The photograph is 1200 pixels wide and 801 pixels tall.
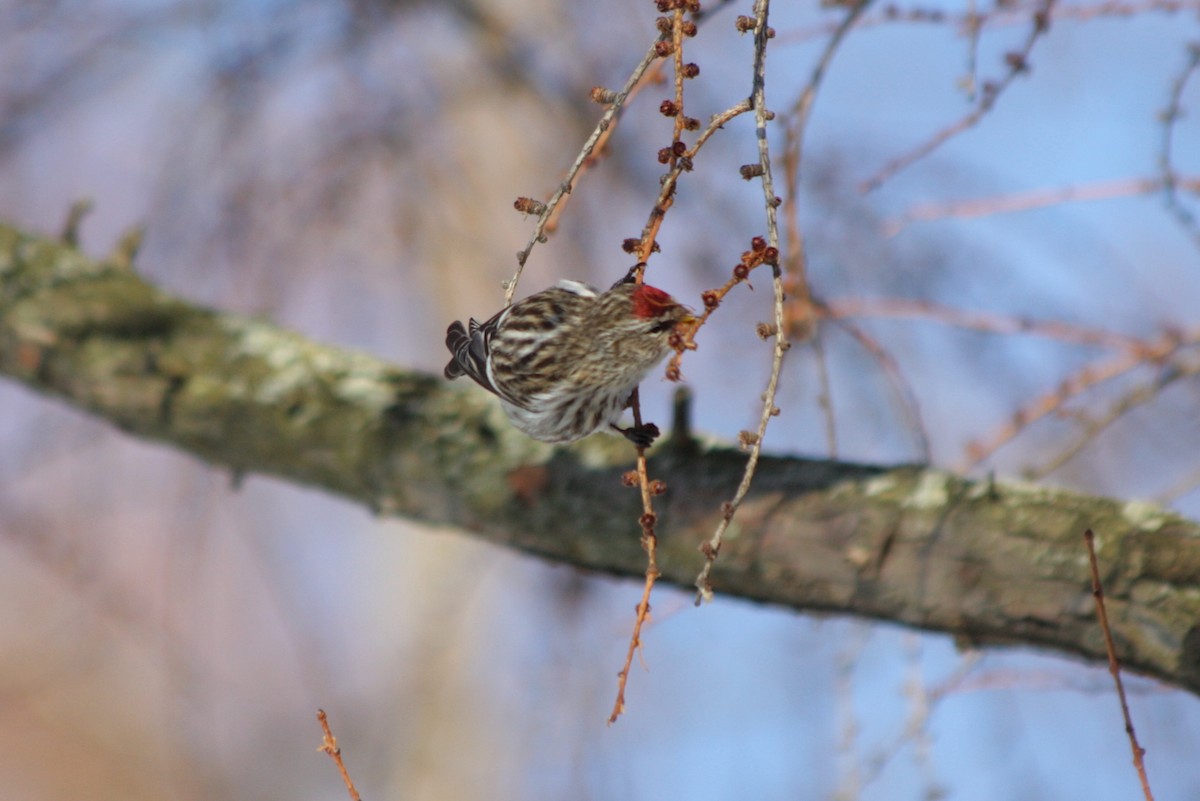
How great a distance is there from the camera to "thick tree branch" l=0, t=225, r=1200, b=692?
6.05 ft

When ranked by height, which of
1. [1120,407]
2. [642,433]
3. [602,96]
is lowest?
[642,433]

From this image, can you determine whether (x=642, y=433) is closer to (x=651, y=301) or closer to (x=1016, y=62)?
A: (x=651, y=301)

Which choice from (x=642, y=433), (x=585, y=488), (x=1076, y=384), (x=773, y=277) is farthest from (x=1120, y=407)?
(x=773, y=277)

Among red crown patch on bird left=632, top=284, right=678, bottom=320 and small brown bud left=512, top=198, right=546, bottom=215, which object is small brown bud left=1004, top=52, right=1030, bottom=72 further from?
small brown bud left=512, top=198, right=546, bottom=215

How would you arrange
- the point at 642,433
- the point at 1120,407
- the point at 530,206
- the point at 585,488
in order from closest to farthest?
the point at 530,206
the point at 642,433
the point at 1120,407
the point at 585,488

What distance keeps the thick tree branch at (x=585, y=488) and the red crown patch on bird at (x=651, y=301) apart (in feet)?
1.97

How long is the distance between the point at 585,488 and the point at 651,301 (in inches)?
29.1

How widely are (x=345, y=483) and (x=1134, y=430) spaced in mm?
2069

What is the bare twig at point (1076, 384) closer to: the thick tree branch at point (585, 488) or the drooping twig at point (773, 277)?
the thick tree branch at point (585, 488)

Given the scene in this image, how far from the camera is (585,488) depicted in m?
2.23

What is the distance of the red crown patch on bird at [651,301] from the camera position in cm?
155

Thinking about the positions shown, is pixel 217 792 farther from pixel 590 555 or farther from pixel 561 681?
pixel 590 555

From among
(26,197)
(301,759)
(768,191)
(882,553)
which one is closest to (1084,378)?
(882,553)

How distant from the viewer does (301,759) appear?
7.96m
